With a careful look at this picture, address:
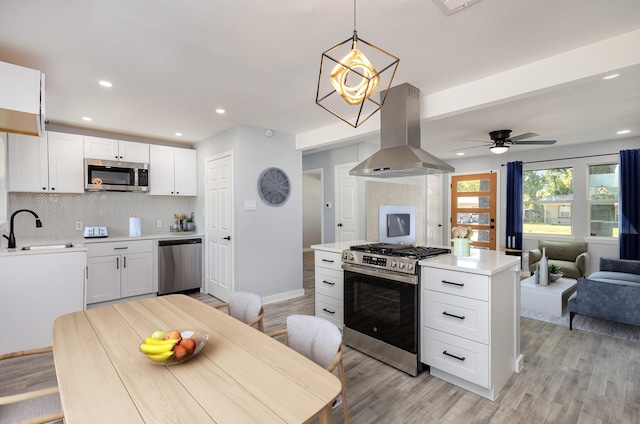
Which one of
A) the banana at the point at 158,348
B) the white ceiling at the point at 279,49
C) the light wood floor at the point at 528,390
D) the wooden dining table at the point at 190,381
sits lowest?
the light wood floor at the point at 528,390

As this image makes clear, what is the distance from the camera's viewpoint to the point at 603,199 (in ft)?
17.5

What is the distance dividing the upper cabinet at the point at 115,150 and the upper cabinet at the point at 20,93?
209 cm

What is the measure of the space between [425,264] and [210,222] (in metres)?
3.47

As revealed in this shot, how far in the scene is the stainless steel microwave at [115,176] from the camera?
13.5 ft

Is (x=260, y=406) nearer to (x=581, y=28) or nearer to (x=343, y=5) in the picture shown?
(x=343, y=5)

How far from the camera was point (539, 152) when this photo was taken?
19.4 feet

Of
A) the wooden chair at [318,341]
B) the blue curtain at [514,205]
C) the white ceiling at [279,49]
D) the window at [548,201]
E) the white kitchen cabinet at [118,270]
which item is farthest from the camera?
the blue curtain at [514,205]

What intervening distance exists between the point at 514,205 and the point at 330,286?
499 cm

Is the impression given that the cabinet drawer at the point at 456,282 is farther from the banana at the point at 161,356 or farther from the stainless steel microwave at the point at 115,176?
the stainless steel microwave at the point at 115,176

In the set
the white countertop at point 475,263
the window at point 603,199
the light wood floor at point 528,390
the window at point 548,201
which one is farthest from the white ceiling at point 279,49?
the window at point 548,201

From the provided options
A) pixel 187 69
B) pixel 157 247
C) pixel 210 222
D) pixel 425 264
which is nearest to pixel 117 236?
pixel 157 247

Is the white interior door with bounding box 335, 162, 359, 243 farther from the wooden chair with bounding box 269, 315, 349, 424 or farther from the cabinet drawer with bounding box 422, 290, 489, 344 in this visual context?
the wooden chair with bounding box 269, 315, 349, 424

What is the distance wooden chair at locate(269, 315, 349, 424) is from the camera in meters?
1.46

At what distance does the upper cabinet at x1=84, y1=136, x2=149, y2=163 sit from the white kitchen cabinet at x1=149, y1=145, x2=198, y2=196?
123mm
